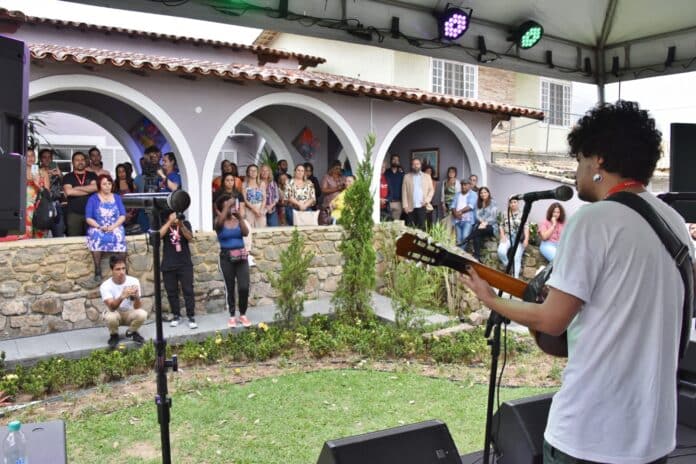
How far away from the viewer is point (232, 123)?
8.88m

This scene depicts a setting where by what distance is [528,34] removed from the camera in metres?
4.68

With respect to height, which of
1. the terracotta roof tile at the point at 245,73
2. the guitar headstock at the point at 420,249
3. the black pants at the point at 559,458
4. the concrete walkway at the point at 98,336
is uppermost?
the terracotta roof tile at the point at 245,73

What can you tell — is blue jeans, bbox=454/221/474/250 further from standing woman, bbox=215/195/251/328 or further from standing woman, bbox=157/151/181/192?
standing woman, bbox=157/151/181/192

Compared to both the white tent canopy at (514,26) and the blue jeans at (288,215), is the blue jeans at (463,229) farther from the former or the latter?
the white tent canopy at (514,26)

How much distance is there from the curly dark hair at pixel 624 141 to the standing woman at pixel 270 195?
766 centimetres

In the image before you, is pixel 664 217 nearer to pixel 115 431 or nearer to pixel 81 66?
pixel 115 431

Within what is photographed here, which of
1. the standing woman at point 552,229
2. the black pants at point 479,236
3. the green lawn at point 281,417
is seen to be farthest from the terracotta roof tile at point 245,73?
the green lawn at point 281,417

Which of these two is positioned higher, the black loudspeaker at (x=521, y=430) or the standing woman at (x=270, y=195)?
the standing woman at (x=270, y=195)

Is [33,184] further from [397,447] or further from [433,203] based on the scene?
[433,203]

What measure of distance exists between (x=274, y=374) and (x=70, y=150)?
12.5 m

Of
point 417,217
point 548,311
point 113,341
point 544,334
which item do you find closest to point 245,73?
point 113,341

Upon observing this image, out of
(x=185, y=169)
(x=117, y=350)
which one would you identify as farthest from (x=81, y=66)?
(x=117, y=350)

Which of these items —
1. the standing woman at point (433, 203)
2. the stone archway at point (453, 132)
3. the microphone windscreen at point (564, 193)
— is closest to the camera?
the microphone windscreen at point (564, 193)

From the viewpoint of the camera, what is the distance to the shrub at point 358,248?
299 inches
